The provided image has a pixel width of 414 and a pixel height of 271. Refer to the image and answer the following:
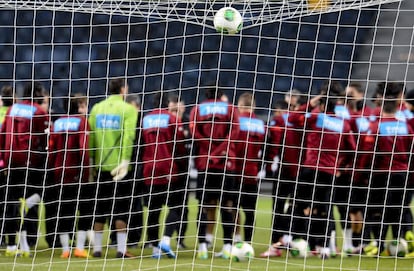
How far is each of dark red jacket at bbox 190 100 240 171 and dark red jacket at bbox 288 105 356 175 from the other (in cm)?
77

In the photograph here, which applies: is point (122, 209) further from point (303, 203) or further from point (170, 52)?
point (170, 52)

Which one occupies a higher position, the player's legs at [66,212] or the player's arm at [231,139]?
the player's arm at [231,139]

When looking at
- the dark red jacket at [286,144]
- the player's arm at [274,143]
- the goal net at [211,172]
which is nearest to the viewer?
the goal net at [211,172]

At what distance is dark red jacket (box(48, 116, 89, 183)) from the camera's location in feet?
34.3

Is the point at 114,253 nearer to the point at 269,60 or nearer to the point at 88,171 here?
the point at 88,171

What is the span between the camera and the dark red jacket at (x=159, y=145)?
34.2 feet

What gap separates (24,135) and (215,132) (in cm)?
A: 210

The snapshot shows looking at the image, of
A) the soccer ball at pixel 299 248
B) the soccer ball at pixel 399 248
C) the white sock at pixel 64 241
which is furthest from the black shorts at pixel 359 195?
the white sock at pixel 64 241

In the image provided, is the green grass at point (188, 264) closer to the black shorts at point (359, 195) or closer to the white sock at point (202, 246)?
the white sock at point (202, 246)

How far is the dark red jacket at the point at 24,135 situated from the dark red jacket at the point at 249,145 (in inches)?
84.2

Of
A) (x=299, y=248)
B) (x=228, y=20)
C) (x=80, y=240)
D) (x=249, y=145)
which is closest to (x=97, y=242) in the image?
(x=80, y=240)

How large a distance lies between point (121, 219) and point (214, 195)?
1.07m

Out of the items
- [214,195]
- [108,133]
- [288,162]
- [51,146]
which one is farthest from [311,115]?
[51,146]

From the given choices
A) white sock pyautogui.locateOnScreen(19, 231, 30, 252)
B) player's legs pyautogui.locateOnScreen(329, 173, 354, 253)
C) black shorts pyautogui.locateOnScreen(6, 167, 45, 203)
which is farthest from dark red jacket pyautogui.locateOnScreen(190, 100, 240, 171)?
white sock pyautogui.locateOnScreen(19, 231, 30, 252)
